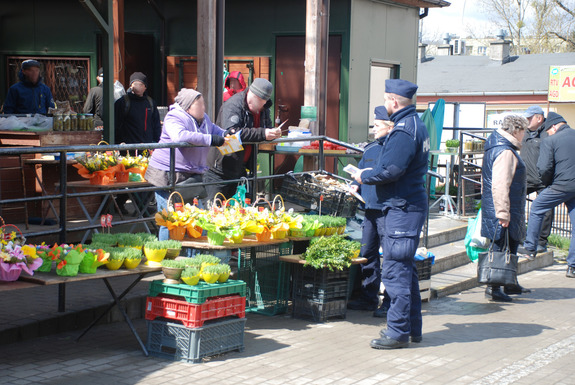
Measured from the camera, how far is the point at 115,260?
5.61m

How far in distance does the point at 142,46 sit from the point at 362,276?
24.8 feet

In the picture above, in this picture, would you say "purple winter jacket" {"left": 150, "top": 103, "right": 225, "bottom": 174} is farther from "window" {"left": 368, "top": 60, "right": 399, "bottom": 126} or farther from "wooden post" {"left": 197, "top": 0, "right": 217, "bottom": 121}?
"window" {"left": 368, "top": 60, "right": 399, "bottom": 126}

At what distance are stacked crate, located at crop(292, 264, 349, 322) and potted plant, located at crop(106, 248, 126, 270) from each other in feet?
6.65

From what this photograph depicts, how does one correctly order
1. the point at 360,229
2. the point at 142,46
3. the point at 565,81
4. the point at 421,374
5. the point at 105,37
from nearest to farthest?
1. the point at 421,374
2. the point at 360,229
3. the point at 105,37
4. the point at 142,46
5. the point at 565,81

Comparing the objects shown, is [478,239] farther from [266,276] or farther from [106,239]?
[106,239]

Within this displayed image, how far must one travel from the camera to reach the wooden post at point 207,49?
33.5 ft

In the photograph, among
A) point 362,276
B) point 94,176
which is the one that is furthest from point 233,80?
point 362,276

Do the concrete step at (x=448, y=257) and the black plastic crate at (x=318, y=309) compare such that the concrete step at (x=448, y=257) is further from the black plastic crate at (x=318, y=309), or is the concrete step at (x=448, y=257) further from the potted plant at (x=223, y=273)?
the potted plant at (x=223, y=273)

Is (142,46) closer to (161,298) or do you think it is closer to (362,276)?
(362,276)

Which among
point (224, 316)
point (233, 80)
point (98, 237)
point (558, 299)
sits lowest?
point (558, 299)

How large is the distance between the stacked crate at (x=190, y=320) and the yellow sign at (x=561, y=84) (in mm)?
27985

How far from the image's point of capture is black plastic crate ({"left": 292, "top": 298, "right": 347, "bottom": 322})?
7.12 metres

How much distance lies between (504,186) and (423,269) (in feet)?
4.00

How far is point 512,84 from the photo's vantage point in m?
34.8
